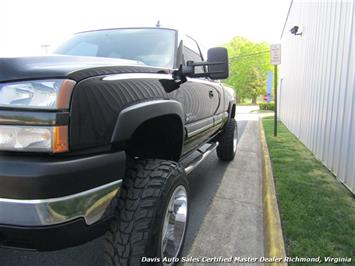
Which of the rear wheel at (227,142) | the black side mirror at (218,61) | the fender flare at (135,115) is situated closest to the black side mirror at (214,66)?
the black side mirror at (218,61)

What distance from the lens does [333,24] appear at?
5.26 metres

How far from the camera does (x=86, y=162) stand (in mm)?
1679

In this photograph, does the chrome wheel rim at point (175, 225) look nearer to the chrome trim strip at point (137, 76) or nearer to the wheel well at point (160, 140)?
the wheel well at point (160, 140)

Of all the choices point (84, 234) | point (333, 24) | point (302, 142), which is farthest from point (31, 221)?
point (302, 142)

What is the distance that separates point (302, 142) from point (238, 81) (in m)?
46.8

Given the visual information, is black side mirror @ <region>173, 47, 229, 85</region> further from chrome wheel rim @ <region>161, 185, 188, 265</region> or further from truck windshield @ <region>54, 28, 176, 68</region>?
chrome wheel rim @ <region>161, 185, 188, 265</region>

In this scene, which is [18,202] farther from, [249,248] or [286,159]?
[286,159]

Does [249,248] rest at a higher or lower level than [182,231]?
lower

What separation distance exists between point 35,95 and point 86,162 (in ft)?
1.36

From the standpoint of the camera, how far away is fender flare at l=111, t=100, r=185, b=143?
1.88m

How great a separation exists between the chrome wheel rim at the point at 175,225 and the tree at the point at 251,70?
5139 centimetres


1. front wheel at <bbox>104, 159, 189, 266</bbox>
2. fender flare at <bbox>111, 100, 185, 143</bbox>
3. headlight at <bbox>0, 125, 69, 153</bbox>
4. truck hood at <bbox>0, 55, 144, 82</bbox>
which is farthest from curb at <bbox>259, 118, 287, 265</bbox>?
truck hood at <bbox>0, 55, 144, 82</bbox>

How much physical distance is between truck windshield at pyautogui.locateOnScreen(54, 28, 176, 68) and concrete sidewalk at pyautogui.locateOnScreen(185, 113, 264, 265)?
5.61ft

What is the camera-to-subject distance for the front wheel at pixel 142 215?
6.53 ft
